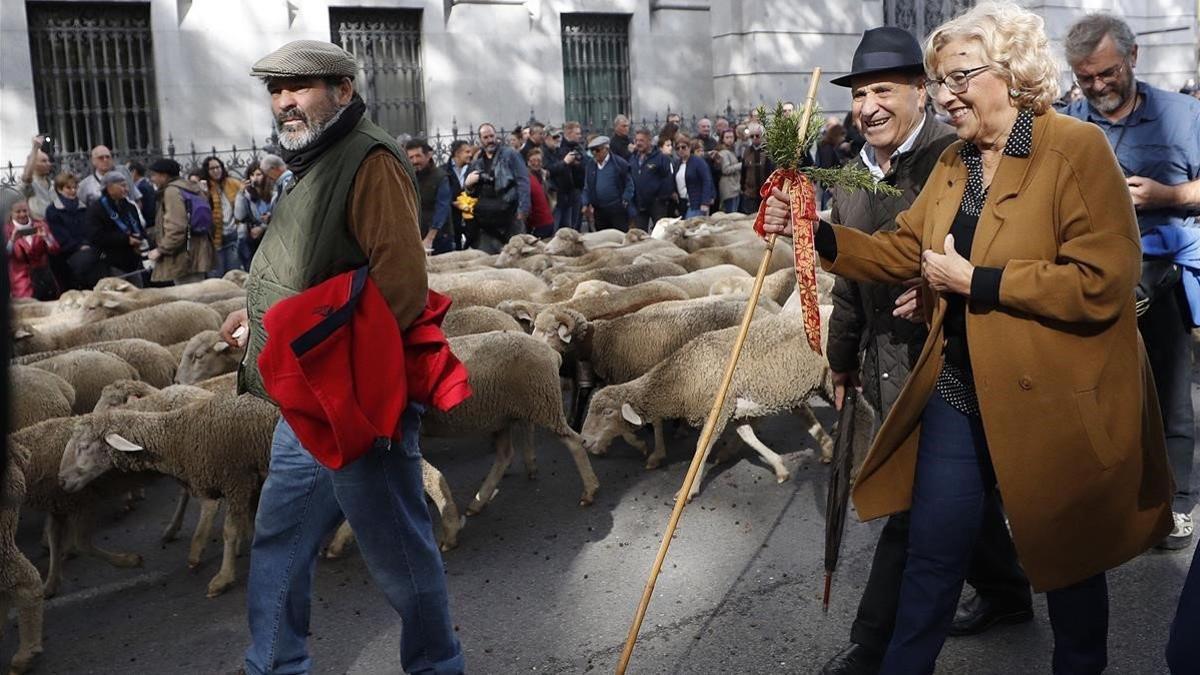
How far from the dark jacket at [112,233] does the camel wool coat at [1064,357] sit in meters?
10.5

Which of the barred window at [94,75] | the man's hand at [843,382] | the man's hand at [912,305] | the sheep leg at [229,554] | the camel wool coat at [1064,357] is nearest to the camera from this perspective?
the camel wool coat at [1064,357]

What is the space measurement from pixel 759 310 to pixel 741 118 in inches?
634

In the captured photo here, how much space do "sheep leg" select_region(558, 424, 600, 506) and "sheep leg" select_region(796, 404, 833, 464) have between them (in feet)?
3.85

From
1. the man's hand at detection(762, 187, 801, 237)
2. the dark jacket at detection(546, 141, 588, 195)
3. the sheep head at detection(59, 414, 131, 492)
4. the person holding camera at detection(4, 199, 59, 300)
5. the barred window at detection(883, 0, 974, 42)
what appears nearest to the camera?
the man's hand at detection(762, 187, 801, 237)

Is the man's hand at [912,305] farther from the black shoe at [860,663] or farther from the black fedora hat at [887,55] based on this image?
the black shoe at [860,663]

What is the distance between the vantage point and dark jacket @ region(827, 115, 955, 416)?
12.9ft

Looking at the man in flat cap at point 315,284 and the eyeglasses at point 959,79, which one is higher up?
the eyeglasses at point 959,79

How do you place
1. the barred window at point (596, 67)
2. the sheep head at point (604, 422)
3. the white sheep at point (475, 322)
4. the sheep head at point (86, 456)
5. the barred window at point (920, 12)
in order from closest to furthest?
the sheep head at point (86, 456), the sheep head at point (604, 422), the white sheep at point (475, 322), the barred window at point (596, 67), the barred window at point (920, 12)

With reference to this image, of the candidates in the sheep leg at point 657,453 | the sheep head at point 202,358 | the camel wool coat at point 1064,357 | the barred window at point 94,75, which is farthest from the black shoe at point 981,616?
the barred window at point 94,75

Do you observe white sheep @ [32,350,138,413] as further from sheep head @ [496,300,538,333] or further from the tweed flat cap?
the tweed flat cap

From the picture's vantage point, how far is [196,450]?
5.55m

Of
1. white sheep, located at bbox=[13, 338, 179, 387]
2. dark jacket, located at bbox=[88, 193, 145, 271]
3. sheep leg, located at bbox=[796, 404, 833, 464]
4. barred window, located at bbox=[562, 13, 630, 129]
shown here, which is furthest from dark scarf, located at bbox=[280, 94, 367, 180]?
barred window, located at bbox=[562, 13, 630, 129]

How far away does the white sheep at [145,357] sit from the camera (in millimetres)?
7723

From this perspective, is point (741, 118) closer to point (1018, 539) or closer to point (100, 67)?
point (100, 67)
